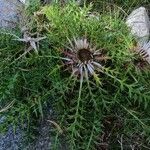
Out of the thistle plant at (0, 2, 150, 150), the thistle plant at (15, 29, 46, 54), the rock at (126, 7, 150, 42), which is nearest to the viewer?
the thistle plant at (0, 2, 150, 150)

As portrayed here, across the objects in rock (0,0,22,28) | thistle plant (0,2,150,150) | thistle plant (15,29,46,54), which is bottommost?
thistle plant (0,2,150,150)

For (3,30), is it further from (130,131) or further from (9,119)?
(130,131)

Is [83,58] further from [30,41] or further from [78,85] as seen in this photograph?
[30,41]

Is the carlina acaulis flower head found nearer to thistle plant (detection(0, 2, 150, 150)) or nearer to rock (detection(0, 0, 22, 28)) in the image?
thistle plant (detection(0, 2, 150, 150))

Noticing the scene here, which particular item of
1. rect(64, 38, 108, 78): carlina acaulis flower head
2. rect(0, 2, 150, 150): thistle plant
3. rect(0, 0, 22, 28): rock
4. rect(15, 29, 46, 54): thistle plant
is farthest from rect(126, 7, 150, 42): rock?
rect(0, 0, 22, 28): rock

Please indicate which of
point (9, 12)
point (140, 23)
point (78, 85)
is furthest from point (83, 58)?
point (9, 12)

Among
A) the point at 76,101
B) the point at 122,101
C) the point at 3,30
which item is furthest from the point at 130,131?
the point at 3,30
